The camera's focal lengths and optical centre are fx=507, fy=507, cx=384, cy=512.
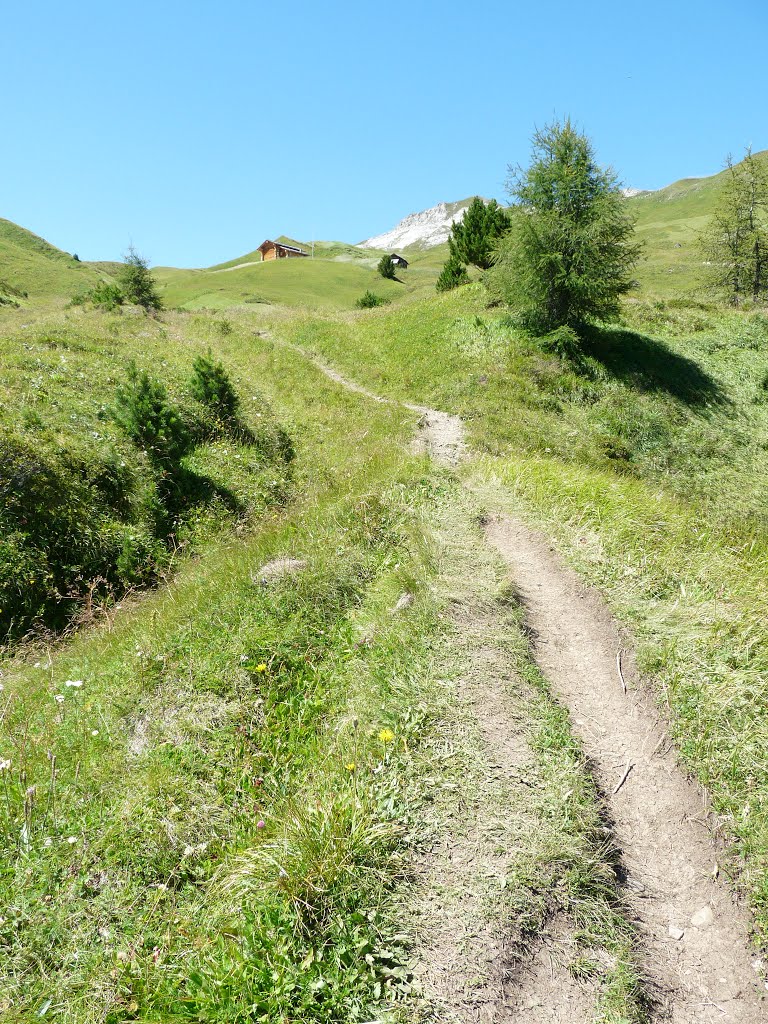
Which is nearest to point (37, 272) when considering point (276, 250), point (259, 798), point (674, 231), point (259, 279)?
point (259, 279)

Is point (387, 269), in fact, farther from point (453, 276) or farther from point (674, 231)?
point (674, 231)

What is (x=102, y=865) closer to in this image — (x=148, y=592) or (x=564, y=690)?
(x=564, y=690)

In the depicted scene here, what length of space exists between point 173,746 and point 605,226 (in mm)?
21914

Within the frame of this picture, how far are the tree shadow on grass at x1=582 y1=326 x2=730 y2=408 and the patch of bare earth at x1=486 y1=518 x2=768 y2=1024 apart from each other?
56.7ft

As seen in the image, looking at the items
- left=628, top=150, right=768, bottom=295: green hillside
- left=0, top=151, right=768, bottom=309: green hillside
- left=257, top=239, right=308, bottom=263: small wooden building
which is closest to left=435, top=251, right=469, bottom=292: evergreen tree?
left=0, top=151, right=768, bottom=309: green hillside

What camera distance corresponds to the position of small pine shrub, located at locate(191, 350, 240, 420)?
642 inches

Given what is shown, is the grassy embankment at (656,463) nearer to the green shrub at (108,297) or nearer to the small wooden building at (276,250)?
the green shrub at (108,297)

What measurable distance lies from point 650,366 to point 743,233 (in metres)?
31.2

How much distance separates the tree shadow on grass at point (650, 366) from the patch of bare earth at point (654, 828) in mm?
17274

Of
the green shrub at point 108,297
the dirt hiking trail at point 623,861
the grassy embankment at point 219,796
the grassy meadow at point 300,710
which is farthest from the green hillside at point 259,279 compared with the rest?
the dirt hiking trail at point 623,861

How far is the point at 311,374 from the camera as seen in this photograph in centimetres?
2242

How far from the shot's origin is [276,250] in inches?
3775

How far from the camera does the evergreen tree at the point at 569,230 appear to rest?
19438 millimetres

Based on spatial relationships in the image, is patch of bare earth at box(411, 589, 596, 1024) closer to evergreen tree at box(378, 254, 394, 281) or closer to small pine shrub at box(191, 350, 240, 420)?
small pine shrub at box(191, 350, 240, 420)
